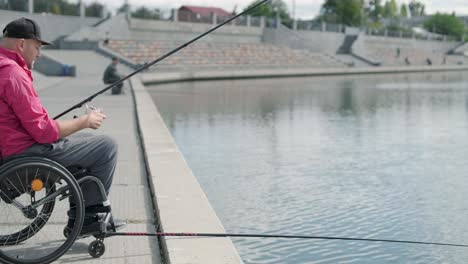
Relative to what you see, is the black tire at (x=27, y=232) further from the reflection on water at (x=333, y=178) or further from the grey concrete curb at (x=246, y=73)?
the grey concrete curb at (x=246, y=73)

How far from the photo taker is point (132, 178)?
7.50m

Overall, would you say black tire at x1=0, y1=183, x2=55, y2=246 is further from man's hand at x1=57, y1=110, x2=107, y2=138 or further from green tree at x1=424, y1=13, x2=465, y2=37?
green tree at x1=424, y1=13, x2=465, y2=37

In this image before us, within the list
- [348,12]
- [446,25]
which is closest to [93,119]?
[348,12]

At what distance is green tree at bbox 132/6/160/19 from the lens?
174 ft

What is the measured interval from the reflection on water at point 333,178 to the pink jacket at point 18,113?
6.07 feet

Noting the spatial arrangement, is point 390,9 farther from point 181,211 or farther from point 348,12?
point 181,211

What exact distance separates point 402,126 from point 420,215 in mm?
8798

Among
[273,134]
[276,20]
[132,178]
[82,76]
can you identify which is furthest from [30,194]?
[276,20]

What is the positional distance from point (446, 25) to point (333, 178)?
5736 inches

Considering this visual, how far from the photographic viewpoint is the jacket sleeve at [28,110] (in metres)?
4.04

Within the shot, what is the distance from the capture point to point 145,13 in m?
53.8

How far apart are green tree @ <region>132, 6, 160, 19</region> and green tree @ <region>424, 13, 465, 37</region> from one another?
331 ft

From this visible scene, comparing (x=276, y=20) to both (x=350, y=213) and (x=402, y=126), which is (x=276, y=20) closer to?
(x=402, y=126)

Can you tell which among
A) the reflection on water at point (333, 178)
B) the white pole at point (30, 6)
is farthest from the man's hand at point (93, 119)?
the white pole at point (30, 6)
